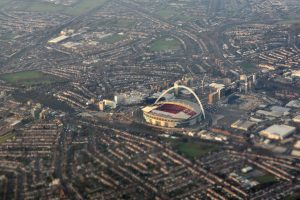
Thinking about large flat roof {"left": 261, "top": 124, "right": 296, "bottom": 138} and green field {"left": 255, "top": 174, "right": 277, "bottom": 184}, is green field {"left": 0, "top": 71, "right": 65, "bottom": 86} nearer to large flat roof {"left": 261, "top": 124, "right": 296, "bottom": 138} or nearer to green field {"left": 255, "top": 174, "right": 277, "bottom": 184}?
large flat roof {"left": 261, "top": 124, "right": 296, "bottom": 138}

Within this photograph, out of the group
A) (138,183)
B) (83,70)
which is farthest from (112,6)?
(138,183)

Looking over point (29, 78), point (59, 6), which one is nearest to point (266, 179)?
point (29, 78)

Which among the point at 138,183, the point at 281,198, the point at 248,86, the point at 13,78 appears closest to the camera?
the point at 281,198

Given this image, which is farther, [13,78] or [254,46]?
[254,46]

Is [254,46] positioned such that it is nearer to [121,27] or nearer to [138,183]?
[121,27]

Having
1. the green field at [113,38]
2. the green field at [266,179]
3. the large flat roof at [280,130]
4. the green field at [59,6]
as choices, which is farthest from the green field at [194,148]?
the green field at [59,6]

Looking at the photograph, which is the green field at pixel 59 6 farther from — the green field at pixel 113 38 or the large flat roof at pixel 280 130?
the large flat roof at pixel 280 130

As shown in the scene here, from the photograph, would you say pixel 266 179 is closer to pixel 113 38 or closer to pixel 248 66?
pixel 248 66

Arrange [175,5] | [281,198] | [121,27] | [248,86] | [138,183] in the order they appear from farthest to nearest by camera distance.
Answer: [175,5] < [121,27] < [248,86] < [138,183] < [281,198]
